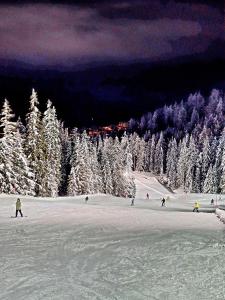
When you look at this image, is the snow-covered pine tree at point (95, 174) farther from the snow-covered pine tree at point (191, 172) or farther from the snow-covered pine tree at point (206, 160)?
the snow-covered pine tree at point (191, 172)

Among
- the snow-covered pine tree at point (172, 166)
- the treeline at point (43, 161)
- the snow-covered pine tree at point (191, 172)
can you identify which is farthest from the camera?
the snow-covered pine tree at point (172, 166)

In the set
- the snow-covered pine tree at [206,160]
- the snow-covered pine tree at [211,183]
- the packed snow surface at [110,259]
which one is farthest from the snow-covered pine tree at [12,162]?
the snow-covered pine tree at [206,160]

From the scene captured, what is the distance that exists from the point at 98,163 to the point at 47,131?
1140 inches

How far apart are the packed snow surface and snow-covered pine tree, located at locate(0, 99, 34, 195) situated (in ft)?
70.7

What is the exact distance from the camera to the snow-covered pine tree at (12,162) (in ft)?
191

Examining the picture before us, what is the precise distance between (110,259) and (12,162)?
129ft

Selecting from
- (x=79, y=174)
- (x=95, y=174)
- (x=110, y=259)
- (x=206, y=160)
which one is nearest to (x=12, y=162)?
(x=79, y=174)

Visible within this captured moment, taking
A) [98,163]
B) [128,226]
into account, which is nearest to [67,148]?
[98,163]

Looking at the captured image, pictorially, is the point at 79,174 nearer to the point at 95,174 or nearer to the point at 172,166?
the point at 95,174

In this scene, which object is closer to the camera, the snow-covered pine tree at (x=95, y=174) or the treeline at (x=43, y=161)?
the treeline at (x=43, y=161)

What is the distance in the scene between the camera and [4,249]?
24.3m

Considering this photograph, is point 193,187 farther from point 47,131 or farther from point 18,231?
point 18,231

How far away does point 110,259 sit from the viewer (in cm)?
2216

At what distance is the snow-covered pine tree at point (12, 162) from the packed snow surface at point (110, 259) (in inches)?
849
